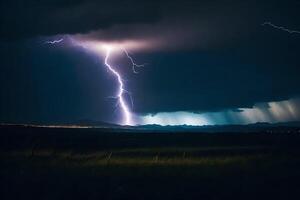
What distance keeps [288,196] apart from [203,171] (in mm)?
10202

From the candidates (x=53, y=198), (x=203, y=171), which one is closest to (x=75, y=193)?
(x=53, y=198)

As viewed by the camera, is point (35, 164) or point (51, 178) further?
point (35, 164)

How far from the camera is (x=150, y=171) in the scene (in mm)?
29594

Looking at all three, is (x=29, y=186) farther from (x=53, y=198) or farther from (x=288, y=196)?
(x=288, y=196)

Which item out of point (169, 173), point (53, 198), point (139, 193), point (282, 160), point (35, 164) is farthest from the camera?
point (282, 160)

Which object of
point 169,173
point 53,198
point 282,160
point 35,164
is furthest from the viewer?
point 282,160

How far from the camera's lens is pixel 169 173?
2838 centimetres

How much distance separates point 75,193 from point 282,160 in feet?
69.6

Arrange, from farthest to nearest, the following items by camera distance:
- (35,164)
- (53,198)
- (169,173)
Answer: (35,164) < (169,173) < (53,198)

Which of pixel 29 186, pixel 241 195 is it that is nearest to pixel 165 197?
pixel 241 195

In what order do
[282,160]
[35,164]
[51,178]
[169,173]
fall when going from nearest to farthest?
[51,178]
[169,173]
[35,164]
[282,160]

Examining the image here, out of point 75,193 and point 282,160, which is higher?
point 282,160

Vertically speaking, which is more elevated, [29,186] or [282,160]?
[282,160]

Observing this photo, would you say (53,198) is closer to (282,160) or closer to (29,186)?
(29,186)
